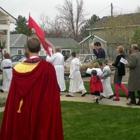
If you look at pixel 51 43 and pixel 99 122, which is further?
pixel 51 43

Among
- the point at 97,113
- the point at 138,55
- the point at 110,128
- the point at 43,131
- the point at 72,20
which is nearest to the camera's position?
the point at 43,131

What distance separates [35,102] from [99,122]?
3720 millimetres

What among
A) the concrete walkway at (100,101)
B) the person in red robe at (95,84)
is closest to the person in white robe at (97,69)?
the person in red robe at (95,84)

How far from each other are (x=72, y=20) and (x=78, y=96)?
47869mm

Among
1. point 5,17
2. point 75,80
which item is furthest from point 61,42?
point 75,80

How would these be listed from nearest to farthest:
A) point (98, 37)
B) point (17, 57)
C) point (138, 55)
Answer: point (138, 55) < point (17, 57) < point (98, 37)

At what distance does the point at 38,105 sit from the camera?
15.3ft

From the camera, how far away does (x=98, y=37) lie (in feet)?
129

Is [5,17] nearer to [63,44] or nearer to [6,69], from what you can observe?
[6,69]

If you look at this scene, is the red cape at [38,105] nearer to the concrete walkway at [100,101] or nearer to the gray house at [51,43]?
the concrete walkway at [100,101]

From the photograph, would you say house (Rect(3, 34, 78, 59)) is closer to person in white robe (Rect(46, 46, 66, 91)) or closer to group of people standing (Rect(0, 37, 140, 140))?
person in white robe (Rect(46, 46, 66, 91))

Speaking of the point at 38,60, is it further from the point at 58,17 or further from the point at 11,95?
the point at 58,17

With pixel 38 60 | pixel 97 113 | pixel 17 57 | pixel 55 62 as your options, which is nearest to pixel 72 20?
pixel 17 57

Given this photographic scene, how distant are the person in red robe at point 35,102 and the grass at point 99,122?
7.22ft
